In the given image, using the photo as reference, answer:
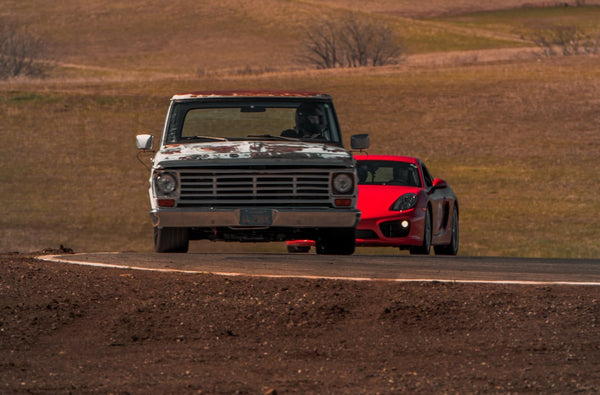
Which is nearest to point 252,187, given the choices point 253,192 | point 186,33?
point 253,192

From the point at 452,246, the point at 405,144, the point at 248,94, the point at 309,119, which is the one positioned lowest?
the point at 405,144

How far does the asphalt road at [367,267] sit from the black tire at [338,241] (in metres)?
0.22

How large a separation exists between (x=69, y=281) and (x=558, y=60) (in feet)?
174

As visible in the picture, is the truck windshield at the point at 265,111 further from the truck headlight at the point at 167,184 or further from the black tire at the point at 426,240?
the black tire at the point at 426,240

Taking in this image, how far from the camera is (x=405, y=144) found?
1699 inches

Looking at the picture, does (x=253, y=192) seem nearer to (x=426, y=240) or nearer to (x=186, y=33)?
(x=426, y=240)

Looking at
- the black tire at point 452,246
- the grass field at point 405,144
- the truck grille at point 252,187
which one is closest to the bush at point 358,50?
the grass field at point 405,144

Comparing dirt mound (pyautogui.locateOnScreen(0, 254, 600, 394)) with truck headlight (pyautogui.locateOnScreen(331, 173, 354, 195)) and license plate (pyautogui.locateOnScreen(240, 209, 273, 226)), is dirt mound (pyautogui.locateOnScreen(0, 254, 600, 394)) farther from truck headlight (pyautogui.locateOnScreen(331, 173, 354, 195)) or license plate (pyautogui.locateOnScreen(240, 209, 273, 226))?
truck headlight (pyautogui.locateOnScreen(331, 173, 354, 195))

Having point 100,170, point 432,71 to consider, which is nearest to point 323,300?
point 100,170

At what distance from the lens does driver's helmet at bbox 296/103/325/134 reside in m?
14.9

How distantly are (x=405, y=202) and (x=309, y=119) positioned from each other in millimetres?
2263

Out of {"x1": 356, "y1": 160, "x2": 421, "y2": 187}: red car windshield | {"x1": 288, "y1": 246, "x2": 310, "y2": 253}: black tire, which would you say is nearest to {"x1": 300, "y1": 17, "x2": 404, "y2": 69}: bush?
{"x1": 288, "y1": 246, "x2": 310, "y2": 253}: black tire

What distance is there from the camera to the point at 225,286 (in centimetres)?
1254

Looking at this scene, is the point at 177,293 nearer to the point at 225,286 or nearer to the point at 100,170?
the point at 225,286
